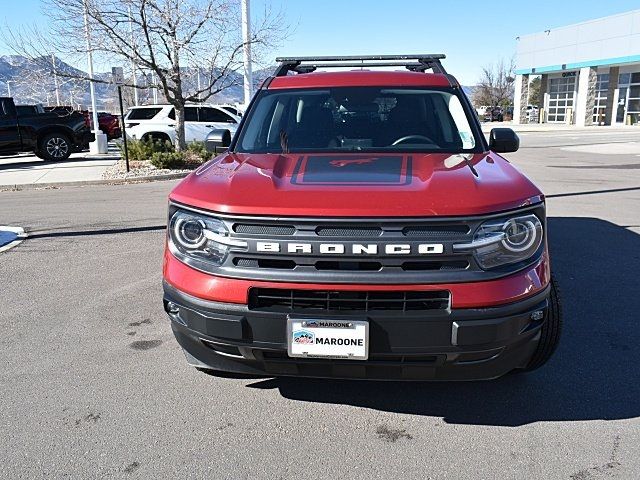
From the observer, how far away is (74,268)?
19.4 ft

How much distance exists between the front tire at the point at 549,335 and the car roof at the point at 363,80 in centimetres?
195

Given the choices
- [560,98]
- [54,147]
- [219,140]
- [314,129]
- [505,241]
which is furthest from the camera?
[560,98]

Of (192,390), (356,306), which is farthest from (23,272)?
(356,306)

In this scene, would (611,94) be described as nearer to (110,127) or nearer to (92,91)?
(110,127)

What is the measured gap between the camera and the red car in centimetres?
253

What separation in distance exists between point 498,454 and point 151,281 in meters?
3.72

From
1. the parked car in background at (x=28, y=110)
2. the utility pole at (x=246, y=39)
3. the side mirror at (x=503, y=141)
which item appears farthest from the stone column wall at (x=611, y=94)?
the side mirror at (x=503, y=141)

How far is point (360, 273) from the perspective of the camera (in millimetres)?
2533

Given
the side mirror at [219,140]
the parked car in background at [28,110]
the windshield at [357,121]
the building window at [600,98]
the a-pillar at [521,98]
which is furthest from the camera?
the a-pillar at [521,98]

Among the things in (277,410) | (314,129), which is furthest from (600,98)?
(277,410)

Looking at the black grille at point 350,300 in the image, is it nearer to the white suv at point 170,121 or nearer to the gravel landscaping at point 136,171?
the gravel landscaping at point 136,171

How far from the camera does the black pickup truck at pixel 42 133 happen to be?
16.1 metres

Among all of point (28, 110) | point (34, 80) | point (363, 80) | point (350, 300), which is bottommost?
point (350, 300)

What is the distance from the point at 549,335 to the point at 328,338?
1298 millimetres
